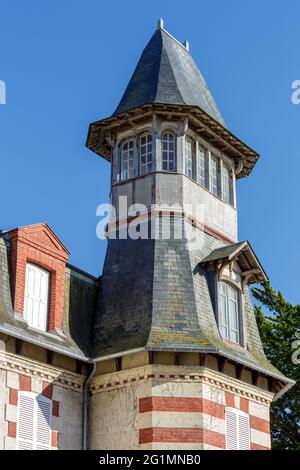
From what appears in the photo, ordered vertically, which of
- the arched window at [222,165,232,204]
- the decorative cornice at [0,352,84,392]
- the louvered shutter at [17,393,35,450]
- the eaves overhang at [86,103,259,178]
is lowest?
the louvered shutter at [17,393,35,450]

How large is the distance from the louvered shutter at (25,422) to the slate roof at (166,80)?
865cm

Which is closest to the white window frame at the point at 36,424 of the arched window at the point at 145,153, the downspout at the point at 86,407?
the downspout at the point at 86,407

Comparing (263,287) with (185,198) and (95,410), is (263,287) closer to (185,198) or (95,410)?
(185,198)

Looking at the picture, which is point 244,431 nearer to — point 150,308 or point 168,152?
point 150,308

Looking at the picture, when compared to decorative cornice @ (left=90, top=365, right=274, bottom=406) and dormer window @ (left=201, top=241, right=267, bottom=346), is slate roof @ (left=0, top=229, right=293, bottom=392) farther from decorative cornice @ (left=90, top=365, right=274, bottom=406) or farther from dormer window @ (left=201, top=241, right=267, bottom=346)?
decorative cornice @ (left=90, top=365, right=274, bottom=406)

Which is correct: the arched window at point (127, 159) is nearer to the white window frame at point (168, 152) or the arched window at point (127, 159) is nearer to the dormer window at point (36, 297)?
the white window frame at point (168, 152)

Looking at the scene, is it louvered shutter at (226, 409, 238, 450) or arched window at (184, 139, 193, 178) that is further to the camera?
arched window at (184, 139, 193, 178)

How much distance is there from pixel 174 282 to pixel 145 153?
13.5 ft

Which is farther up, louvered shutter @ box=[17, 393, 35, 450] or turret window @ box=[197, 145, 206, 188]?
turret window @ box=[197, 145, 206, 188]

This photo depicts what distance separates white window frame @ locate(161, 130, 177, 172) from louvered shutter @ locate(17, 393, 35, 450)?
7501mm

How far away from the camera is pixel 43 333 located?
65.9ft

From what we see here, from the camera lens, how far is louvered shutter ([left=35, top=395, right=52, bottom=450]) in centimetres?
1906

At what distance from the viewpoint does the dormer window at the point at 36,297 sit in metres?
20.4

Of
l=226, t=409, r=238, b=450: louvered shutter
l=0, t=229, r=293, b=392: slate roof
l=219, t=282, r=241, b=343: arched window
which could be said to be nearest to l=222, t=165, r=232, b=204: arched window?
l=0, t=229, r=293, b=392: slate roof
